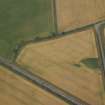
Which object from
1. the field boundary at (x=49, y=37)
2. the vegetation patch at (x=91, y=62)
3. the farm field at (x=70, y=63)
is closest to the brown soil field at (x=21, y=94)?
the farm field at (x=70, y=63)

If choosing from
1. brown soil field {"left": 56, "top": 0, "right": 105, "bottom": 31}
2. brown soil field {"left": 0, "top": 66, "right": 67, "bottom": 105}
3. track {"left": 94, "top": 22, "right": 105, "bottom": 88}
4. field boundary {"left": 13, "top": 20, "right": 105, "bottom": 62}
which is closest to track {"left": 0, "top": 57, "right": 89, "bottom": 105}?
brown soil field {"left": 0, "top": 66, "right": 67, "bottom": 105}

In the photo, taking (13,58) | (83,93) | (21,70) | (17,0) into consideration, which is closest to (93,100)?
(83,93)

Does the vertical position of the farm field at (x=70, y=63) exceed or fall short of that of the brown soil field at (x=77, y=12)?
it falls short

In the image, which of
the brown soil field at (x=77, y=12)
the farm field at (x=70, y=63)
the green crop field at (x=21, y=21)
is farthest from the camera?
the brown soil field at (x=77, y=12)

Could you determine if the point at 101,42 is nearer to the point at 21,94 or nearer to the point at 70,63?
the point at 70,63

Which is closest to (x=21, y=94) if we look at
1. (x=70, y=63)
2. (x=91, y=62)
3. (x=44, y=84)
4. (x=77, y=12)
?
(x=44, y=84)

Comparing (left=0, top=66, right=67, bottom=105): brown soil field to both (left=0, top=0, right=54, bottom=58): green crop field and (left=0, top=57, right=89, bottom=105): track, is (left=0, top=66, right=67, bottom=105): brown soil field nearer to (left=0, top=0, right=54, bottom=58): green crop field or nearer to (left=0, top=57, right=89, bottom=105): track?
(left=0, top=57, right=89, bottom=105): track

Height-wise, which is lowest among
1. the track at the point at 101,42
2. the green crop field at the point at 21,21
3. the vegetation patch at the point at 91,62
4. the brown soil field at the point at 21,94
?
the brown soil field at the point at 21,94

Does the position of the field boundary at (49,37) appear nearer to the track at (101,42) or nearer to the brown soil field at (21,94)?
the track at (101,42)
